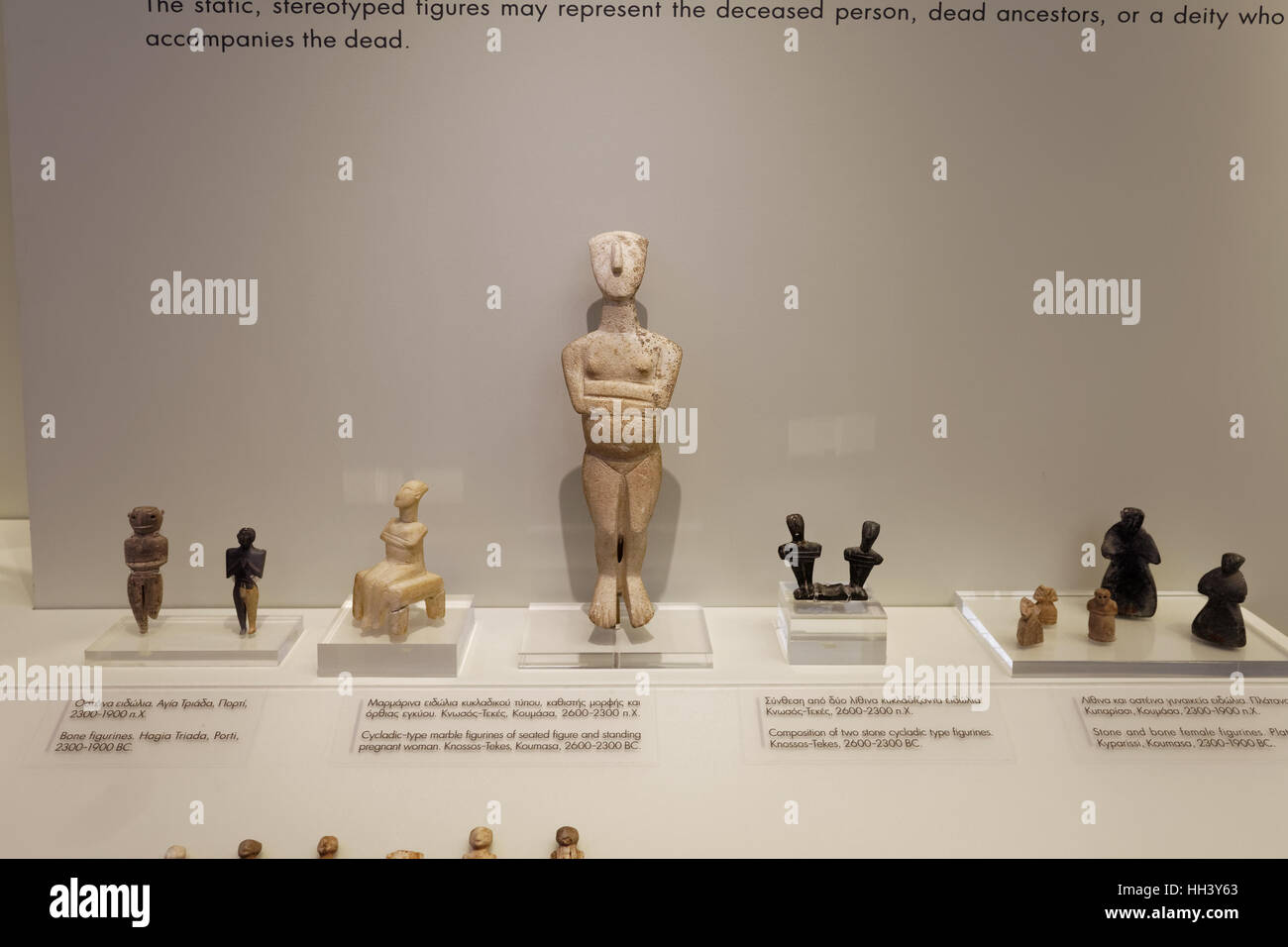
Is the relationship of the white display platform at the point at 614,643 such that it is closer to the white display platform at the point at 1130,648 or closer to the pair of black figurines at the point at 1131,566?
the white display platform at the point at 1130,648

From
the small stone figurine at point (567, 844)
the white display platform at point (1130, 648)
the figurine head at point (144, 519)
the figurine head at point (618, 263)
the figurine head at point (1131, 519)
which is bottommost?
the small stone figurine at point (567, 844)

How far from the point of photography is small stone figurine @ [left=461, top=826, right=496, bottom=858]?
7.75 feet

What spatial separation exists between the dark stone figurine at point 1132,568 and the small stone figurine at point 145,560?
281 centimetres

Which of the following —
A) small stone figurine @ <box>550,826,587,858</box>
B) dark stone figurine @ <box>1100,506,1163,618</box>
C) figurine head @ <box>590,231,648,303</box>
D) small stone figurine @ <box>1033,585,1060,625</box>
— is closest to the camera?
small stone figurine @ <box>550,826,587,858</box>

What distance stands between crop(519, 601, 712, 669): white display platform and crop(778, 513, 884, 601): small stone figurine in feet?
1.05

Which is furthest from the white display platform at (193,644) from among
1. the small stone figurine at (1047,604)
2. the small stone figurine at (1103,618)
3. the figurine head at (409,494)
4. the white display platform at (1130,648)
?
the small stone figurine at (1103,618)

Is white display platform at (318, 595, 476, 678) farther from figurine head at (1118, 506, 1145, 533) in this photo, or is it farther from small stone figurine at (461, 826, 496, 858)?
figurine head at (1118, 506, 1145, 533)

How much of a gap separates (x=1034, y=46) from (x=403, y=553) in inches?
94.8

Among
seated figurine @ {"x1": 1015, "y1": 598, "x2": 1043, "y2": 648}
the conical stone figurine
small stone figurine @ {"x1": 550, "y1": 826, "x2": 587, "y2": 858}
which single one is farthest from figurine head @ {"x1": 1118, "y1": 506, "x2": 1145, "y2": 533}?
small stone figurine @ {"x1": 550, "y1": 826, "x2": 587, "y2": 858}

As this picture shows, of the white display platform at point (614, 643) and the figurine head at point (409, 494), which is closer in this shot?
the white display platform at point (614, 643)

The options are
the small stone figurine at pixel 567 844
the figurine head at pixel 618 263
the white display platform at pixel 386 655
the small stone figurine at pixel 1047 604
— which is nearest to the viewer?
the small stone figurine at pixel 567 844

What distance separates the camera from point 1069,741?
8.70 ft

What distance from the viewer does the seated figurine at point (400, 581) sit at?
291 cm
